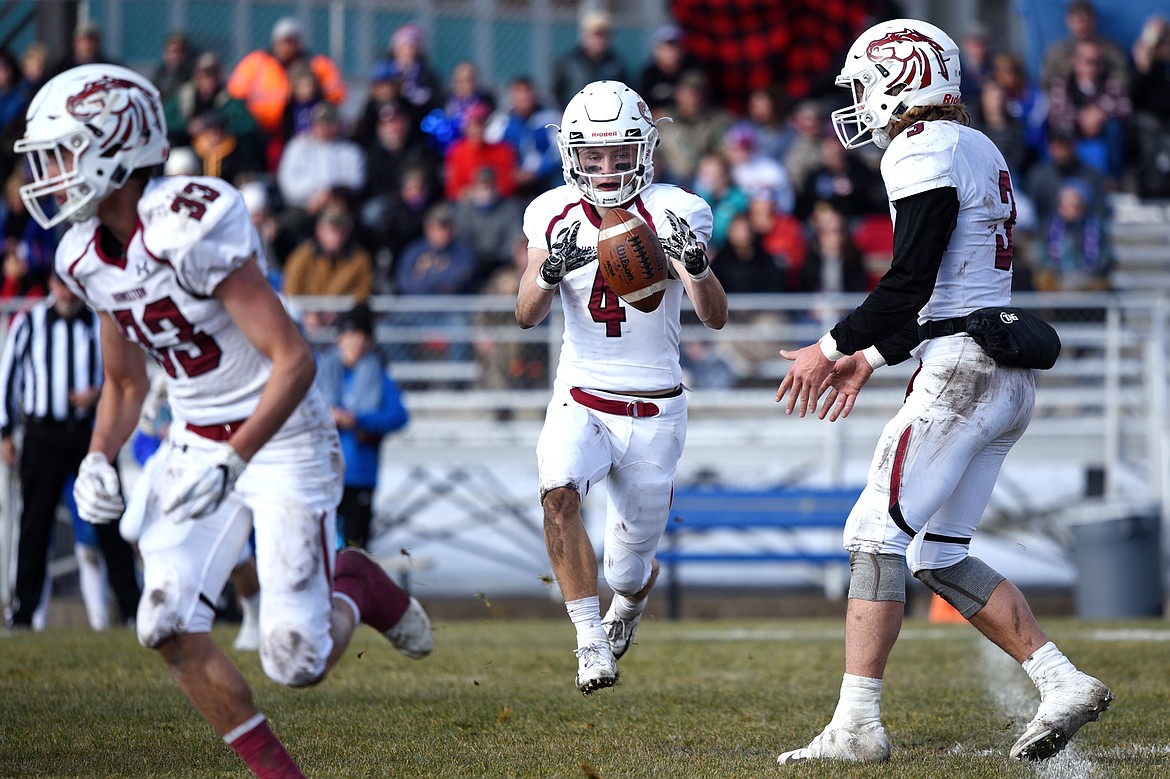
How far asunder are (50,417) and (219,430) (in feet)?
16.4

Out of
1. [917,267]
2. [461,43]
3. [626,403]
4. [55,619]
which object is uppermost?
[461,43]

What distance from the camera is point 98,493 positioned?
372 centimetres

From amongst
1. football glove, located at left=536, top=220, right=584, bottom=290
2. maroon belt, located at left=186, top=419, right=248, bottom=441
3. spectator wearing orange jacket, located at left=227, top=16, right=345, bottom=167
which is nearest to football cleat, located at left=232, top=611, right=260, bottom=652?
football glove, located at left=536, top=220, right=584, bottom=290

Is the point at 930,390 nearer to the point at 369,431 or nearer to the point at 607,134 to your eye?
the point at 607,134

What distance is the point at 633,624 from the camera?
5.26 meters

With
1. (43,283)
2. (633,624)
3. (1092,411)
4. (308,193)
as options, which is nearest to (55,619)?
(43,283)

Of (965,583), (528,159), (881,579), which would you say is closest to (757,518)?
(528,159)

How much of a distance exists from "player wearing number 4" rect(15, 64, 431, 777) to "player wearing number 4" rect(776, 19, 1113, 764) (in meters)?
1.35

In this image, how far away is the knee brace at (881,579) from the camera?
4211mm

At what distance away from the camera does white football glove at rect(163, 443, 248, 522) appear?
3.55 metres

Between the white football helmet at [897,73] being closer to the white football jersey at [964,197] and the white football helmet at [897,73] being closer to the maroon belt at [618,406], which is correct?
the white football jersey at [964,197]

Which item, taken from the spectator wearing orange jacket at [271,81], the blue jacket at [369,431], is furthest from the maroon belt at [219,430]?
the spectator wearing orange jacket at [271,81]

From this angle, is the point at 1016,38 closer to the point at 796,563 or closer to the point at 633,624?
the point at 796,563

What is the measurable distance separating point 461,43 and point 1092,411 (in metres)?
7.60
